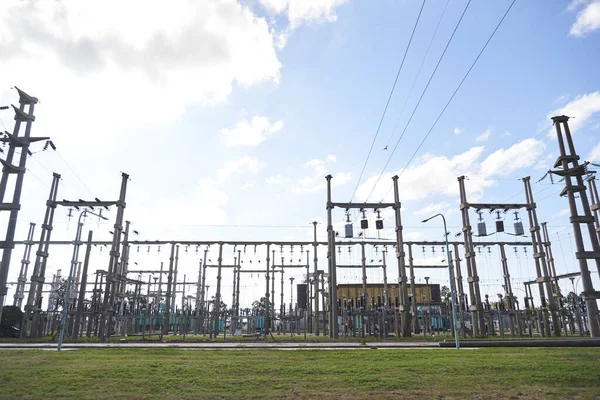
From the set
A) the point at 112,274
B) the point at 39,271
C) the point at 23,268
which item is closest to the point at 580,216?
the point at 112,274

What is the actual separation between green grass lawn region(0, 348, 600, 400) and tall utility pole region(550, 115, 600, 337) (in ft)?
30.4

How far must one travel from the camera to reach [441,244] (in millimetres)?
50562

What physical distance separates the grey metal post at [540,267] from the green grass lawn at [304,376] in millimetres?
17280

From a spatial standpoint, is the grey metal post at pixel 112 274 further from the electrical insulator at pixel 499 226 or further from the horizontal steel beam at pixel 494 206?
the electrical insulator at pixel 499 226

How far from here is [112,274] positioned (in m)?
33.3

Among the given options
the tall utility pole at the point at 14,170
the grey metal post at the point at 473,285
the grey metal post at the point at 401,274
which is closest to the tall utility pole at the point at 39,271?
the tall utility pole at the point at 14,170

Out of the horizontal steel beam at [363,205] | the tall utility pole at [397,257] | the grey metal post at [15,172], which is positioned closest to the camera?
the grey metal post at [15,172]

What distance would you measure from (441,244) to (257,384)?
4202 centimetres

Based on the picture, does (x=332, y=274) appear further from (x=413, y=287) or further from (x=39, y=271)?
(x=39, y=271)

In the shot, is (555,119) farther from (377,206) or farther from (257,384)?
(257,384)

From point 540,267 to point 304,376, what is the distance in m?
28.1

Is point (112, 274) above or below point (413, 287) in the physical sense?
Answer: above

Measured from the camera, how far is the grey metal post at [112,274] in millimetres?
32094

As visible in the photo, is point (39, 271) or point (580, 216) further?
point (39, 271)
